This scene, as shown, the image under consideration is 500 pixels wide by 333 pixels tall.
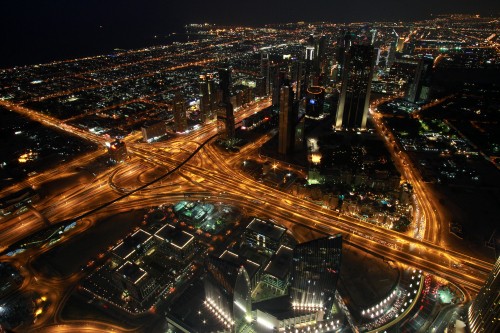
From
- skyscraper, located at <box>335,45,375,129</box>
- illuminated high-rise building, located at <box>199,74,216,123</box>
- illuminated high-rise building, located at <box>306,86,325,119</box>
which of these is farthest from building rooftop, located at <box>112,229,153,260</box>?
illuminated high-rise building, located at <box>306,86,325,119</box>

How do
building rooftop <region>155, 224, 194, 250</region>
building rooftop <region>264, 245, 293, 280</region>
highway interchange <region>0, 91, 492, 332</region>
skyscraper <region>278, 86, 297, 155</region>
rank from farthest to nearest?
skyscraper <region>278, 86, 297, 155</region> < building rooftop <region>155, 224, 194, 250</region> < highway interchange <region>0, 91, 492, 332</region> < building rooftop <region>264, 245, 293, 280</region>

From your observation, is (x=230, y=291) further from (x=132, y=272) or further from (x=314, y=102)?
(x=314, y=102)

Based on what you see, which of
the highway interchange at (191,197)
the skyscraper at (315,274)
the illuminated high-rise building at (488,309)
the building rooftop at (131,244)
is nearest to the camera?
the illuminated high-rise building at (488,309)

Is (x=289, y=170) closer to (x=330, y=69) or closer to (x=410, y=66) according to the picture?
(x=330, y=69)

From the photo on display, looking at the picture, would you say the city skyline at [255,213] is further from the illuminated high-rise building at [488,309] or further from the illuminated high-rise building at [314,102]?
the illuminated high-rise building at [314,102]

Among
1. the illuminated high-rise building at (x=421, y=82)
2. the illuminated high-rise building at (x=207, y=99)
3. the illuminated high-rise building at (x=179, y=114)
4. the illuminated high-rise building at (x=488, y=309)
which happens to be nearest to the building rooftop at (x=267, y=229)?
the illuminated high-rise building at (x=488, y=309)

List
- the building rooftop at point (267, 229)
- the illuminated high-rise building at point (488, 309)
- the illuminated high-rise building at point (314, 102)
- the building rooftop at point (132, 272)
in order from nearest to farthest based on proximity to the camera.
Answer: the illuminated high-rise building at point (488, 309)
the building rooftop at point (132, 272)
the building rooftop at point (267, 229)
the illuminated high-rise building at point (314, 102)

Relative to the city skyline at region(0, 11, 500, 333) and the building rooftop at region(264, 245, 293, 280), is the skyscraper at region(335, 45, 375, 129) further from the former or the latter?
the building rooftop at region(264, 245, 293, 280)
